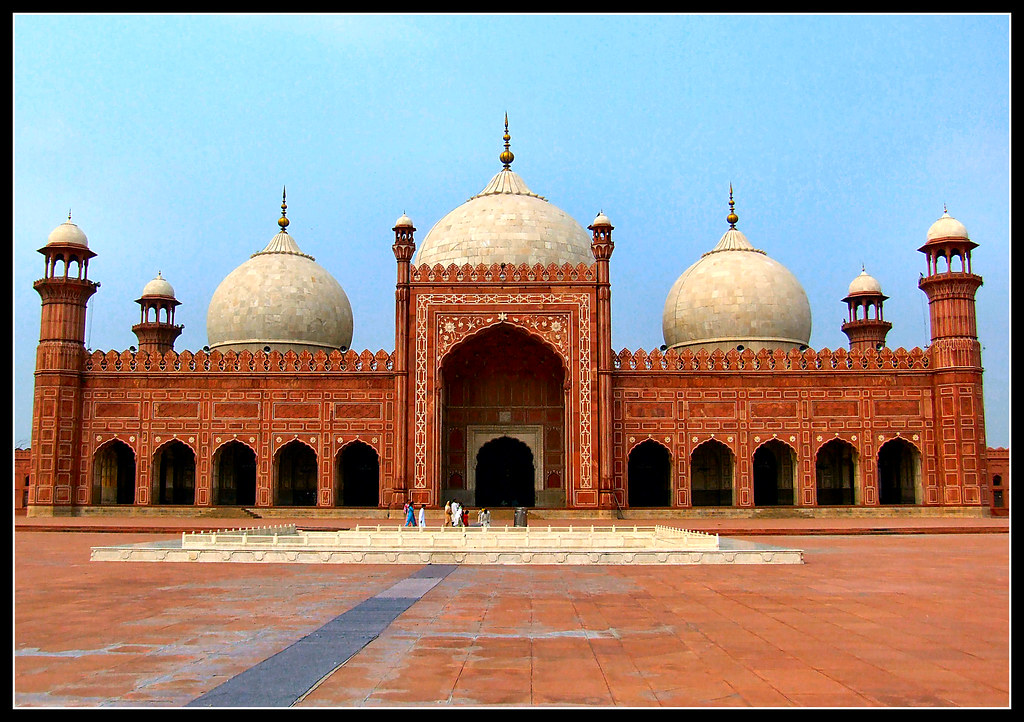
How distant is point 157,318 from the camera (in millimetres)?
29438

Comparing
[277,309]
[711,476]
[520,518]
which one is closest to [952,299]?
[711,476]

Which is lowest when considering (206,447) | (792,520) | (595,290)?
(792,520)

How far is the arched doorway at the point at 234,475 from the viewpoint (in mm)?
22906

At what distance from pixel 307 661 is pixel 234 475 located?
2034cm

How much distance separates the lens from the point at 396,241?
2242cm

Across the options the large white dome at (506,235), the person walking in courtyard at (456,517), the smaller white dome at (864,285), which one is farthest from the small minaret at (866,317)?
the person walking in courtyard at (456,517)

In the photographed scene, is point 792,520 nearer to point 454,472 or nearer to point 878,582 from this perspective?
point 454,472

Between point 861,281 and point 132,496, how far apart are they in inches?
864

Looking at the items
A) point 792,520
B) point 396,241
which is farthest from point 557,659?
point 396,241

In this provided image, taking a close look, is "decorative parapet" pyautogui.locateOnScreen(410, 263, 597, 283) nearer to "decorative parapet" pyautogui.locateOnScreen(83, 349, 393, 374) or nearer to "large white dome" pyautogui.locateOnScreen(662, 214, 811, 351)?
"decorative parapet" pyautogui.locateOnScreen(83, 349, 393, 374)

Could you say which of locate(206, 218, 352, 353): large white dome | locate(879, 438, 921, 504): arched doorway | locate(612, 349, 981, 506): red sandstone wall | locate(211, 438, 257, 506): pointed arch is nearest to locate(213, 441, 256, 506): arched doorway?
locate(211, 438, 257, 506): pointed arch

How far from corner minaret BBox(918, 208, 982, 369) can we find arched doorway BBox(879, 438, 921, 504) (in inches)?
90.1

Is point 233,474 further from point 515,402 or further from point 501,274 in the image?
point 501,274

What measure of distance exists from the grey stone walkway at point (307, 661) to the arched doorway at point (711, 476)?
17545mm
